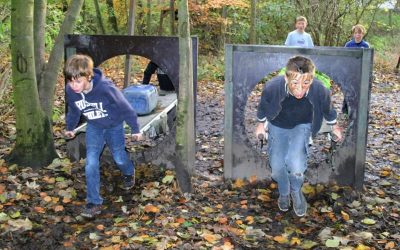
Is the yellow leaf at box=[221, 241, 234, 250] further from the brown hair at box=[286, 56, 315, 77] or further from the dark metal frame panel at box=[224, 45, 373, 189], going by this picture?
the dark metal frame panel at box=[224, 45, 373, 189]

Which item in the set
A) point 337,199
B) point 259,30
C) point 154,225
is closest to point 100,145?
point 154,225

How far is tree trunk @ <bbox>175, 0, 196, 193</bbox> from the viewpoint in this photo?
16.3 feet

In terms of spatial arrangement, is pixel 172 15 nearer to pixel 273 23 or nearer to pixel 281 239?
pixel 273 23

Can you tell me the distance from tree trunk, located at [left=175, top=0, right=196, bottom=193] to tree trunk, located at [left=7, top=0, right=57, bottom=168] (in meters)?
1.71

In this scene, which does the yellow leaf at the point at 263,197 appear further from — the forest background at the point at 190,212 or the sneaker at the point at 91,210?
the sneaker at the point at 91,210

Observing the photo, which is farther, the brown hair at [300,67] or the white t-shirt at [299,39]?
the white t-shirt at [299,39]

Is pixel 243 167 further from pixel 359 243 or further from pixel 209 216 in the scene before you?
pixel 359 243

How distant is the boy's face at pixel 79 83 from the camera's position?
4.70 m

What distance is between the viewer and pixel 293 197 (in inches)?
194

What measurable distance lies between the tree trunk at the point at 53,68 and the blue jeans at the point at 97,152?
1520 millimetres

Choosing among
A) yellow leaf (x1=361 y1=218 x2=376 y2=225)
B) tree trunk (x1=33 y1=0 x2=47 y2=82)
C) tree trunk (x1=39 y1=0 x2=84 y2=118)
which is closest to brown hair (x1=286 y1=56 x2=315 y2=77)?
yellow leaf (x1=361 y1=218 x2=376 y2=225)

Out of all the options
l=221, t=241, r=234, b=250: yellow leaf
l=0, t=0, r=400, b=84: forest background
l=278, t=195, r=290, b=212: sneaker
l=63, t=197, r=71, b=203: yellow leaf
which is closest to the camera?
l=221, t=241, r=234, b=250: yellow leaf

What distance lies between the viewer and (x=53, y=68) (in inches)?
254

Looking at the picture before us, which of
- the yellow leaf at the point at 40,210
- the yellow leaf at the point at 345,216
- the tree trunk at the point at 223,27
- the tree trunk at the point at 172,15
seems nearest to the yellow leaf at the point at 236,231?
the yellow leaf at the point at 345,216
